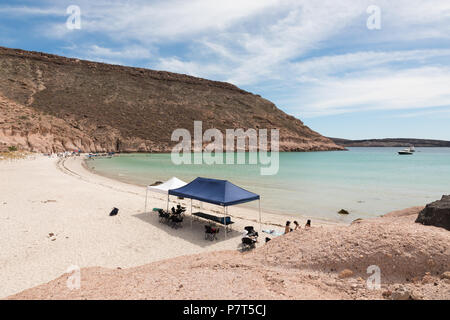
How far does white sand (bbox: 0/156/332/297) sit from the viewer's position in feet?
24.2

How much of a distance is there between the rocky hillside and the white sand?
57113 millimetres

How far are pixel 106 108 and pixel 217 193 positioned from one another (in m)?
91.8

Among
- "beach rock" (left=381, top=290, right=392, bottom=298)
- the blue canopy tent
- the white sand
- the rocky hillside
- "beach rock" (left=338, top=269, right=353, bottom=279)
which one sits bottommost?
the white sand

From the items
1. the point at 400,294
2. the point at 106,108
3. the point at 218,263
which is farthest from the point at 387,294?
the point at 106,108

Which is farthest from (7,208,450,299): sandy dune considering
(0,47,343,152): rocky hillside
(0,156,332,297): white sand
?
(0,47,343,152): rocky hillside

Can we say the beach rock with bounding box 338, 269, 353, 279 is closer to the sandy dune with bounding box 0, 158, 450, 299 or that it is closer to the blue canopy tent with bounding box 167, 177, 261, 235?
the sandy dune with bounding box 0, 158, 450, 299

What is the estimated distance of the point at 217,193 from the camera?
35.2 feet

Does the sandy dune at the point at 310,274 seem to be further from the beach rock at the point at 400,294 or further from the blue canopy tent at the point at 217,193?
the blue canopy tent at the point at 217,193

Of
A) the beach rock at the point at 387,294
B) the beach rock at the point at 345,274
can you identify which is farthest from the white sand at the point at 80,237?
the beach rock at the point at 387,294

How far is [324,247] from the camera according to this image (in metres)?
6.19

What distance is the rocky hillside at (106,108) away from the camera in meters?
70.1

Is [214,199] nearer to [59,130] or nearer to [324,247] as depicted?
[324,247]

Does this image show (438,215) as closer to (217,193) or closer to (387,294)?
(387,294)
